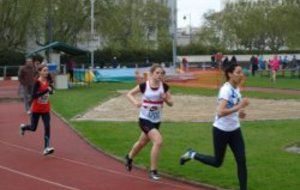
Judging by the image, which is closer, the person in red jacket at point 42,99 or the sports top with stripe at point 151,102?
the sports top with stripe at point 151,102

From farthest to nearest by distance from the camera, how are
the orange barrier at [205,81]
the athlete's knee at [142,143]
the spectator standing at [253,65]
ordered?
the spectator standing at [253,65] < the orange barrier at [205,81] < the athlete's knee at [142,143]

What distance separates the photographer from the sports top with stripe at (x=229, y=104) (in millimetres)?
8906

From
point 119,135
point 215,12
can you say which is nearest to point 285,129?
point 119,135

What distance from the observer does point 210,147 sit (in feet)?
45.0

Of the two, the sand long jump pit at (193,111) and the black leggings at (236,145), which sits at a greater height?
the black leggings at (236,145)

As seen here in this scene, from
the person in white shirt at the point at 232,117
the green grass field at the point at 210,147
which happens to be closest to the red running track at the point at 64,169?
the green grass field at the point at 210,147

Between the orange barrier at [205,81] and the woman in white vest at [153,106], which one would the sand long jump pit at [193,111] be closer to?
the woman in white vest at [153,106]

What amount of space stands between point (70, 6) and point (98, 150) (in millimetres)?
48253

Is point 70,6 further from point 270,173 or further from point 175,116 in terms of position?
point 270,173

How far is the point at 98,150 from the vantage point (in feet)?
45.2

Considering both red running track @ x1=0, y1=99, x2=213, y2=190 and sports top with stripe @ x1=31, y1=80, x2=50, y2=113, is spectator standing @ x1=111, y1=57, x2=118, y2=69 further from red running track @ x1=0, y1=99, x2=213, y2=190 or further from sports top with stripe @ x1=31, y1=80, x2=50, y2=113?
sports top with stripe @ x1=31, y1=80, x2=50, y2=113

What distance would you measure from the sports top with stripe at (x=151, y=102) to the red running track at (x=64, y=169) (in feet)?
3.32

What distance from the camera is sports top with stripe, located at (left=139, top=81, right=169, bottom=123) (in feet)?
34.1

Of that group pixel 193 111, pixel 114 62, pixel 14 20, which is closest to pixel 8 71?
pixel 14 20
